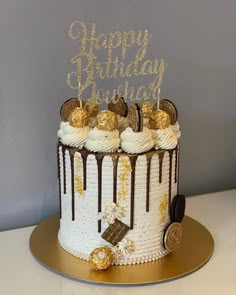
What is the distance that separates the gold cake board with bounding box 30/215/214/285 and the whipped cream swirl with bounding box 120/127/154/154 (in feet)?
0.87

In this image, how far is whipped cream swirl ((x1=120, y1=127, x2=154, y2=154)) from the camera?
109 centimetres

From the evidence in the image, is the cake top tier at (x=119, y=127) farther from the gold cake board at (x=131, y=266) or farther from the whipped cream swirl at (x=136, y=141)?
the gold cake board at (x=131, y=266)

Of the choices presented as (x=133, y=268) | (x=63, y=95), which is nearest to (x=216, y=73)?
(x=63, y=95)

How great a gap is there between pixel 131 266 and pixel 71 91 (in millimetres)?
503

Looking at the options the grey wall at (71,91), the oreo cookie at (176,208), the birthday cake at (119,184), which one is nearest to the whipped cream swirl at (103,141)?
the birthday cake at (119,184)

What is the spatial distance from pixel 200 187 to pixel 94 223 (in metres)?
0.62

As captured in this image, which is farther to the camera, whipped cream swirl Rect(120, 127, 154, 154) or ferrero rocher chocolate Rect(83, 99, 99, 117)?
ferrero rocher chocolate Rect(83, 99, 99, 117)

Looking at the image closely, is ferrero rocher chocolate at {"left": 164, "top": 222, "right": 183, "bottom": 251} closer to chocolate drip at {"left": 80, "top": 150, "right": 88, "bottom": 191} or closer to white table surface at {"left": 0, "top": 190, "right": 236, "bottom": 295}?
white table surface at {"left": 0, "top": 190, "right": 236, "bottom": 295}

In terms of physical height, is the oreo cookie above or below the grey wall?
below

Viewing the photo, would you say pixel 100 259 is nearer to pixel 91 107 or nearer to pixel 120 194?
pixel 120 194

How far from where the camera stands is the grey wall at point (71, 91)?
4.34 feet

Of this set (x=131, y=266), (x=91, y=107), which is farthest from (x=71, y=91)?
(x=131, y=266)

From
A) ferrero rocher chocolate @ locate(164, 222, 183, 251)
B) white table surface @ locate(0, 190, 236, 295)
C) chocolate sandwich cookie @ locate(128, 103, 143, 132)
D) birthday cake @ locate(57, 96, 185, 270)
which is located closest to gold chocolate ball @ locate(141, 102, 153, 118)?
birthday cake @ locate(57, 96, 185, 270)

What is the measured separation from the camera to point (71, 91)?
55.0 inches
